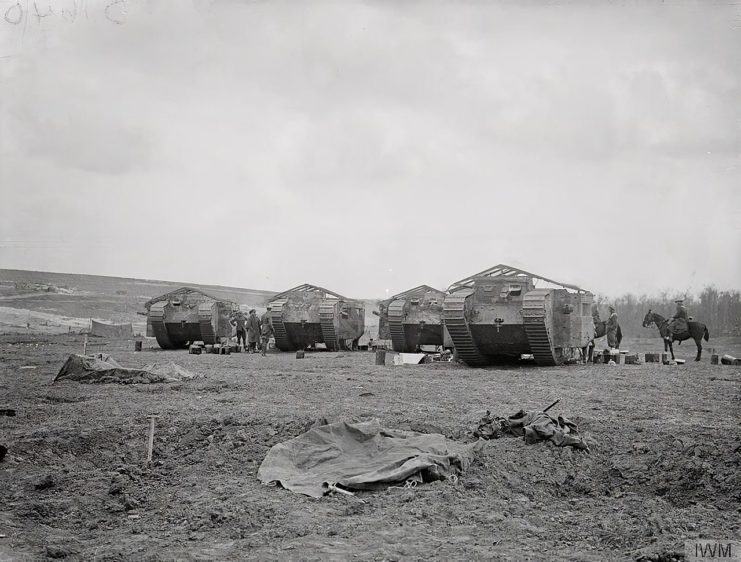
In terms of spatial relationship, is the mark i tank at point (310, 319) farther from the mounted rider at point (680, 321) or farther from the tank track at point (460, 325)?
the mounted rider at point (680, 321)

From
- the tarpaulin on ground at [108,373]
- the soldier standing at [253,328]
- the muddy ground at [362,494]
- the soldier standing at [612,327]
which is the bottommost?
the muddy ground at [362,494]

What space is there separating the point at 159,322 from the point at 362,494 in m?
20.9

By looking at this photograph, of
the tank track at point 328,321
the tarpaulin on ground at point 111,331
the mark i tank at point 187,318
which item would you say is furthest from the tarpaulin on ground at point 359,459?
the tarpaulin on ground at point 111,331

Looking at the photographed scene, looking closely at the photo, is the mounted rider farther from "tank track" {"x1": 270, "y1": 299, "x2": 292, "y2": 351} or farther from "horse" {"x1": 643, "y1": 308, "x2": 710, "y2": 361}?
"tank track" {"x1": 270, "y1": 299, "x2": 292, "y2": 351}

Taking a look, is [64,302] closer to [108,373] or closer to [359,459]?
[108,373]

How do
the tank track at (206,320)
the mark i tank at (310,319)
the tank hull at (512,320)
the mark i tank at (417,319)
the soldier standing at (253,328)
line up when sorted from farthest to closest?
the tank track at (206,320), the mark i tank at (310,319), the soldier standing at (253,328), the mark i tank at (417,319), the tank hull at (512,320)

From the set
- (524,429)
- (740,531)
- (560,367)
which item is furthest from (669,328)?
(740,531)

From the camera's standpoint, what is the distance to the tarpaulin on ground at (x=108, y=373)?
1327 cm

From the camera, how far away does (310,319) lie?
24875 millimetres

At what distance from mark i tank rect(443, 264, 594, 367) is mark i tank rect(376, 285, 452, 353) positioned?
5227 mm

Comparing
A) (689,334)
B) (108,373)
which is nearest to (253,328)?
(108,373)

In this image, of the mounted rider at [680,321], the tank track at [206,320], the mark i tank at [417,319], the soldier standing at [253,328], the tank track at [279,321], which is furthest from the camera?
the tank track at [206,320]

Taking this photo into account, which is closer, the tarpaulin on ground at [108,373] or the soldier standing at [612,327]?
the tarpaulin on ground at [108,373]

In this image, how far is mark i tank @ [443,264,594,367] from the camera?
16.3 m
